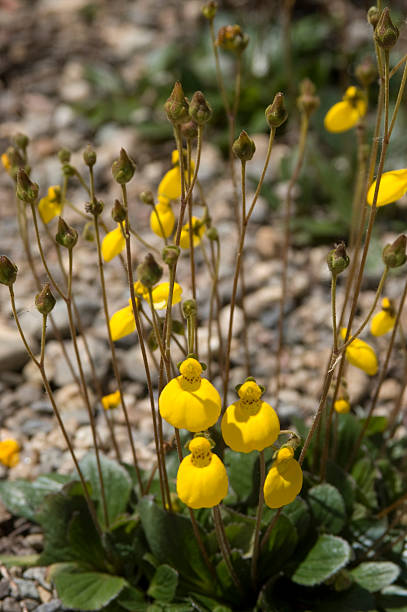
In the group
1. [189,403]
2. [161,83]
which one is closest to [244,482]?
[189,403]

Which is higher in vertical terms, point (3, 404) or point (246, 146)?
point (246, 146)

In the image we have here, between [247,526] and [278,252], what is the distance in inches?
72.3

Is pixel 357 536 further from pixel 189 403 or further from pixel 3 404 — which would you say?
pixel 3 404

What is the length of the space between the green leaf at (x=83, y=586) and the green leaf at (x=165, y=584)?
10cm

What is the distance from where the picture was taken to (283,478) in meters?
1.28

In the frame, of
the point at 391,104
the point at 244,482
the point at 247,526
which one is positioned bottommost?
the point at 247,526

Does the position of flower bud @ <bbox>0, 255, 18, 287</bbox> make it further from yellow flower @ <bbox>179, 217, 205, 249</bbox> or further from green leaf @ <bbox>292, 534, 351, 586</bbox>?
green leaf @ <bbox>292, 534, 351, 586</bbox>

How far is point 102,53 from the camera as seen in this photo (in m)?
4.71

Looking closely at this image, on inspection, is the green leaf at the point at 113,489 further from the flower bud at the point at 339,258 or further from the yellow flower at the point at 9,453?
the flower bud at the point at 339,258

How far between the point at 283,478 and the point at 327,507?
604 mm

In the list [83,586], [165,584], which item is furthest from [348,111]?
[83,586]

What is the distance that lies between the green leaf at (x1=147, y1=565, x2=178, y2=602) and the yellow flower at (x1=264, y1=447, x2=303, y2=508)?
20.2 inches

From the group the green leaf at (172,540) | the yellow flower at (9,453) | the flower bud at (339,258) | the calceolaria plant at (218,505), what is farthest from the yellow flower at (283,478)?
the yellow flower at (9,453)

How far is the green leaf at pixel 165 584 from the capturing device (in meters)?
1.67
